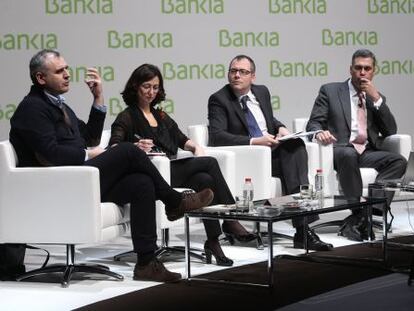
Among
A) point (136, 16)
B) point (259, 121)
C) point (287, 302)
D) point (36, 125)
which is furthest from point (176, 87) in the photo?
point (287, 302)

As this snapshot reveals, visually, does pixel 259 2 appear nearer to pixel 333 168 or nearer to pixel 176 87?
pixel 176 87

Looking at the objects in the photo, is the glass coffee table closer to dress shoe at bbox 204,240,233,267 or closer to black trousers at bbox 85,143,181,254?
black trousers at bbox 85,143,181,254

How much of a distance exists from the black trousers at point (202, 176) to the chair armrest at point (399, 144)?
1.94 metres

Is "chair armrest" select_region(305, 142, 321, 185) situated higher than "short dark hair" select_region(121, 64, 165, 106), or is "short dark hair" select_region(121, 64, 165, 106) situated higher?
"short dark hair" select_region(121, 64, 165, 106)

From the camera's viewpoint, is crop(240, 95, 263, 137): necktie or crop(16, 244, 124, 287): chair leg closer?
crop(16, 244, 124, 287): chair leg

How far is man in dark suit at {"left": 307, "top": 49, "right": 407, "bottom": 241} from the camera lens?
6898 mm

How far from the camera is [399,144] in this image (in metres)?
7.18

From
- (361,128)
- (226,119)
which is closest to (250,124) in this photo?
(226,119)

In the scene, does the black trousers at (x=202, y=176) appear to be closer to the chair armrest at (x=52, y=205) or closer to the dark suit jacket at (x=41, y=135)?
the dark suit jacket at (x=41, y=135)

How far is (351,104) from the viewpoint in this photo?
7.19 meters

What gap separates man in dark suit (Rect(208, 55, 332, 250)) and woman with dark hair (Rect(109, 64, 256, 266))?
19.1 inches

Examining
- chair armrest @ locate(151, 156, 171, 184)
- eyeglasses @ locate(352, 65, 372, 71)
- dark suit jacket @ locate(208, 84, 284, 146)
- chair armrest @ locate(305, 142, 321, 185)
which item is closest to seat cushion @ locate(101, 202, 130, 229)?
chair armrest @ locate(151, 156, 171, 184)

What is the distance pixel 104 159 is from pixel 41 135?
1.23ft

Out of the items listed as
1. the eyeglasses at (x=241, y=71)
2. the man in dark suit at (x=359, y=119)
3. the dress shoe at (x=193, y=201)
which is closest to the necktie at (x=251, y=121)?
the eyeglasses at (x=241, y=71)
